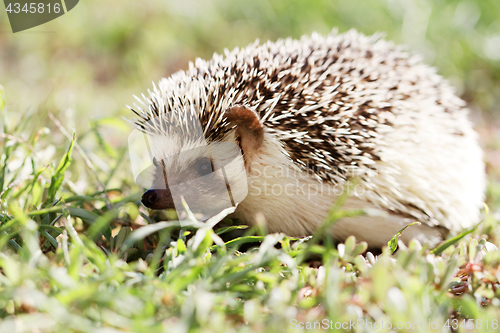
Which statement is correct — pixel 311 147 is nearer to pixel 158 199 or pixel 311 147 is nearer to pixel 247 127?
pixel 247 127

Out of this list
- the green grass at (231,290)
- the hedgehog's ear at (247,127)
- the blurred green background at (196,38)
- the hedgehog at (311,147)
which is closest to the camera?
the green grass at (231,290)

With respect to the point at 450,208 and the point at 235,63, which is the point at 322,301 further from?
the point at 235,63

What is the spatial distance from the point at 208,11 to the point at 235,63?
12.8 feet

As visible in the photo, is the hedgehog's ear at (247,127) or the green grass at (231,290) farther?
the hedgehog's ear at (247,127)

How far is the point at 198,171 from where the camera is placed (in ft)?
6.91

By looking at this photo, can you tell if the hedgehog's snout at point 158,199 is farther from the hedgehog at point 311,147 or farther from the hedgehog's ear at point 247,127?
the hedgehog's ear at point 247,127

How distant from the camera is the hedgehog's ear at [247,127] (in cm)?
194

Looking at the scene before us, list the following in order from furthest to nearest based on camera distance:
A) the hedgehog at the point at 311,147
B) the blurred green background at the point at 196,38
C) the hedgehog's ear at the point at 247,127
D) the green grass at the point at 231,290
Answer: the blurred green background at the point at 196,38, the hedgehog at the point at 311,147, the hedgehog's ear at the point at 247,127, the green grass at the point at 231,290

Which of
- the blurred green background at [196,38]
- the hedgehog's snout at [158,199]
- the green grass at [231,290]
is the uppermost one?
the blurred green background at [196,38]

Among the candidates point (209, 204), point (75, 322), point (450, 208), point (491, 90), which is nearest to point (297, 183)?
A: point (209, 204)

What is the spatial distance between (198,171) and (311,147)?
639 mm

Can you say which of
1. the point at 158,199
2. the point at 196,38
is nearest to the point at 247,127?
the point at 158,199

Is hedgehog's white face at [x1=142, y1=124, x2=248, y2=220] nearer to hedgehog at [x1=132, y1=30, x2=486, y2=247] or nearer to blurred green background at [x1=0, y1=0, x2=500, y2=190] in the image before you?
hedgehog at [x1=132, y1=30, x2=486, y2=247]

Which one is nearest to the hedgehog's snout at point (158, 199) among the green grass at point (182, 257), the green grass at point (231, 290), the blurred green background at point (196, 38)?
the green grass at point (182, 257)
